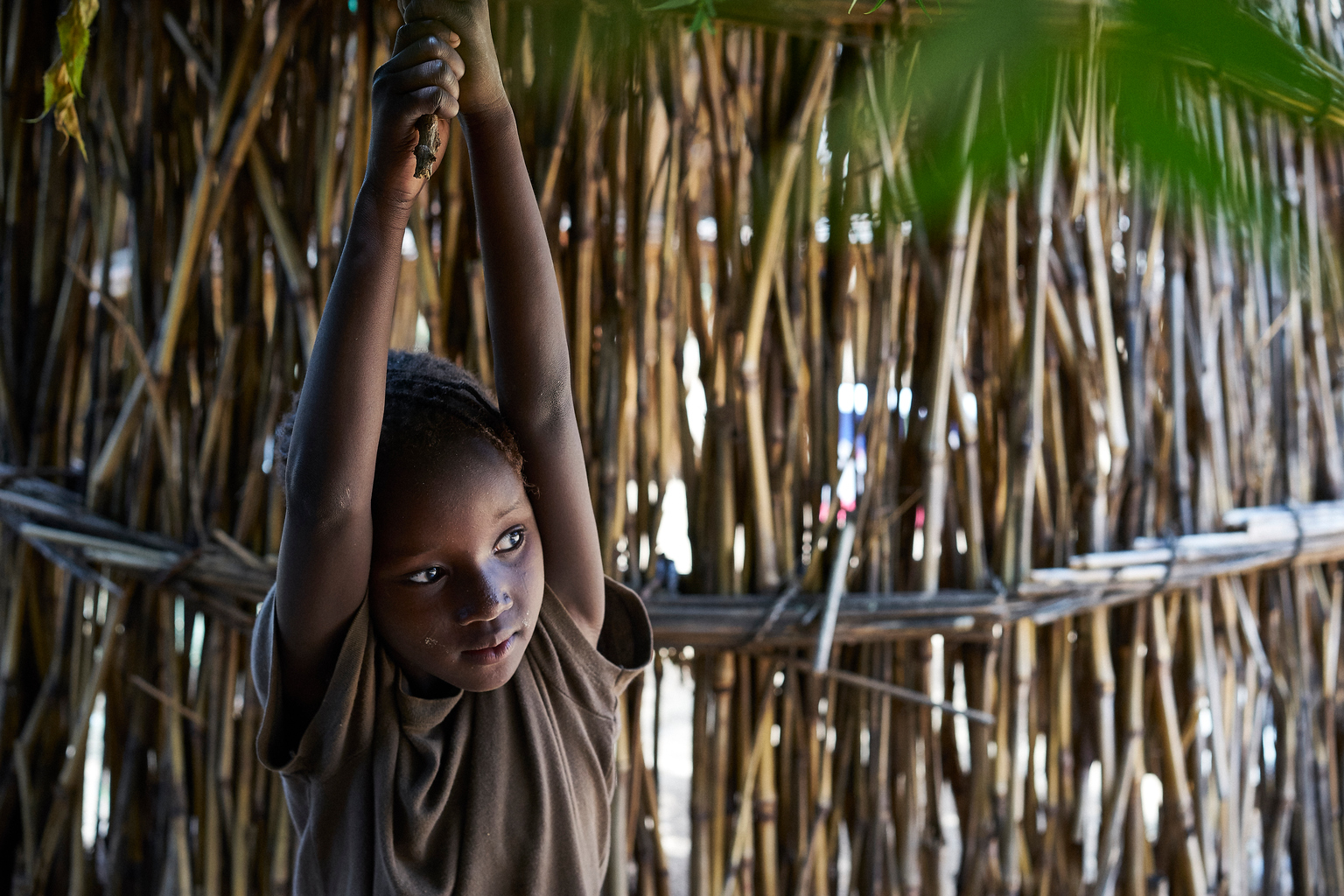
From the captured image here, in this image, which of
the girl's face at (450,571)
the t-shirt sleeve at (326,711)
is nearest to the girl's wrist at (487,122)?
the girl's face at (450,571)

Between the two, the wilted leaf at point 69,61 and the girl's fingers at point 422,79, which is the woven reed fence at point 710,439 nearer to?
the wilted leaf at point 69,61

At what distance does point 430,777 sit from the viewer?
81 centimetres

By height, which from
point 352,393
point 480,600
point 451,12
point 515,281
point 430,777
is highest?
point 451,12

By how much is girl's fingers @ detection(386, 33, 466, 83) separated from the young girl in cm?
7

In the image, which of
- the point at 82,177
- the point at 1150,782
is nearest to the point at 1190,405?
the point at 82,177

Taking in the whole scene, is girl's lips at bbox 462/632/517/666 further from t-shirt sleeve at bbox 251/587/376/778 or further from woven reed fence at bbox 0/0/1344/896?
woven reed fence at bbox 0/0/1344/896

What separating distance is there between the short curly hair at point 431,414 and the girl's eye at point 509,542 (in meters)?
0.05

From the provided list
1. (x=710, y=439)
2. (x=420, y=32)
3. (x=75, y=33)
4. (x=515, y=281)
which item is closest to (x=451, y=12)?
(x=420, y=32)

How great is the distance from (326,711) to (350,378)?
0.89 feet

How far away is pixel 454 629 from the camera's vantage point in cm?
77

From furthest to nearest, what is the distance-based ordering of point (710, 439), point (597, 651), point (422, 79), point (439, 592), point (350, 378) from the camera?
1. point (710, 439)
2. point (597, 651)
3. point (439, 592)
4. point (350, 378)
5. point (422, 79)

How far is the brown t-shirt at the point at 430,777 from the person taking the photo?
791mm

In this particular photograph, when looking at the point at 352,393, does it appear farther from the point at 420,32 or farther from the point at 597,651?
the point at 597,651

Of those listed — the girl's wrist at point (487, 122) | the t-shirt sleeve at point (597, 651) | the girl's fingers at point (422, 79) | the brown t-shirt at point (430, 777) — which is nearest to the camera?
the girl's fingers at point (422, 79)
